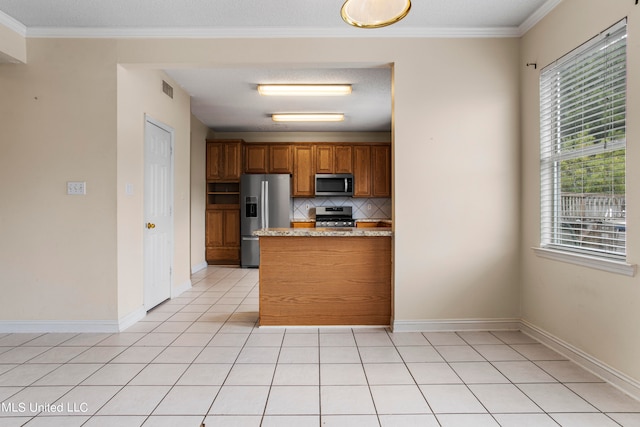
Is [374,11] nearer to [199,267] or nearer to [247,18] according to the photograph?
[247,18]

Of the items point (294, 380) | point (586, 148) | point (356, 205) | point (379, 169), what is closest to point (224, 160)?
point (356, 205)

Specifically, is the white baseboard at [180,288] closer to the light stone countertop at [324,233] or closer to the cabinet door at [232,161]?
the light stone countertop at [324,233]

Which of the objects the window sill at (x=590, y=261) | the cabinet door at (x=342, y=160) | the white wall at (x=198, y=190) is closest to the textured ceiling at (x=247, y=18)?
the window sill at (x=590, y=261)

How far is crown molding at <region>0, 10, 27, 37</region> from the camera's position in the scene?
2859 mm

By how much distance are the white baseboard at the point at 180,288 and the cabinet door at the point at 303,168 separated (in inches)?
107

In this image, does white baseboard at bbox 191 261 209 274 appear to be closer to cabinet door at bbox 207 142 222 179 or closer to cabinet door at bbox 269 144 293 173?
cabinet door at bbox 207 142 222 179

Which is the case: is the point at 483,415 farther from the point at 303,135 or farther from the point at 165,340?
the point at 303,135

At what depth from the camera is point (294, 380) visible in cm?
221

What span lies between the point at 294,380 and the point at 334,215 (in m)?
4.66

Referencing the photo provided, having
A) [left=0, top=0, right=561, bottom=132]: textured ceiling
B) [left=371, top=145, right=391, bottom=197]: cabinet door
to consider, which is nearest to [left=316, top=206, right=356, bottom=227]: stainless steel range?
[left=371, top=145, right=391, bottom=197]: cabinet door

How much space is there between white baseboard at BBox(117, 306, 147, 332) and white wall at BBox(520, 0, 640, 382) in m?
3.52

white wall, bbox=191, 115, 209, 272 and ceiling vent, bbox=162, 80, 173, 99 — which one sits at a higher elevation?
ceiling vent, bbox=162, 80, 173, 99

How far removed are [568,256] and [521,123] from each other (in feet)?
4.01

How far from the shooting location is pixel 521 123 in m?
3.07
